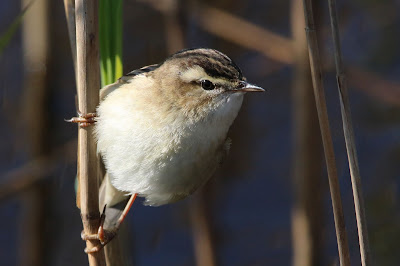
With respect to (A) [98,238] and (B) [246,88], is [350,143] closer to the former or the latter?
(B) [246,88]

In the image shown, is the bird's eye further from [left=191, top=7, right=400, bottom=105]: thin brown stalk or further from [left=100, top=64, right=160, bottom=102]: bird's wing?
[left=191, top=7, right=400, bottom=105]: thin brown stalk

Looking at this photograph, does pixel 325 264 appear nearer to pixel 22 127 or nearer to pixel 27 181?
pixel 27 181

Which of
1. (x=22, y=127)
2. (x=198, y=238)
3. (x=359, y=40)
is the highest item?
(x=359, y=40)

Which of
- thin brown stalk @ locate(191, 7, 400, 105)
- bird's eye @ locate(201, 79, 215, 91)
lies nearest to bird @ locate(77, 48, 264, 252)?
bird's eye @ locate(201, 79, 215, 91)

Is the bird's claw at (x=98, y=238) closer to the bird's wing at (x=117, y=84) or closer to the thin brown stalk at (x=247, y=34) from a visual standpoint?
the bird's wing at (x=117, y=84)

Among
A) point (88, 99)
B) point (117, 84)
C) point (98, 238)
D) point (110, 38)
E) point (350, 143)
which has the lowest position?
point (98, 238)

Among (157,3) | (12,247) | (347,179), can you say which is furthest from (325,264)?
(12,247)

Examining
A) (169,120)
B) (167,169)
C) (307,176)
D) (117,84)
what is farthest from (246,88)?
(307,176)
